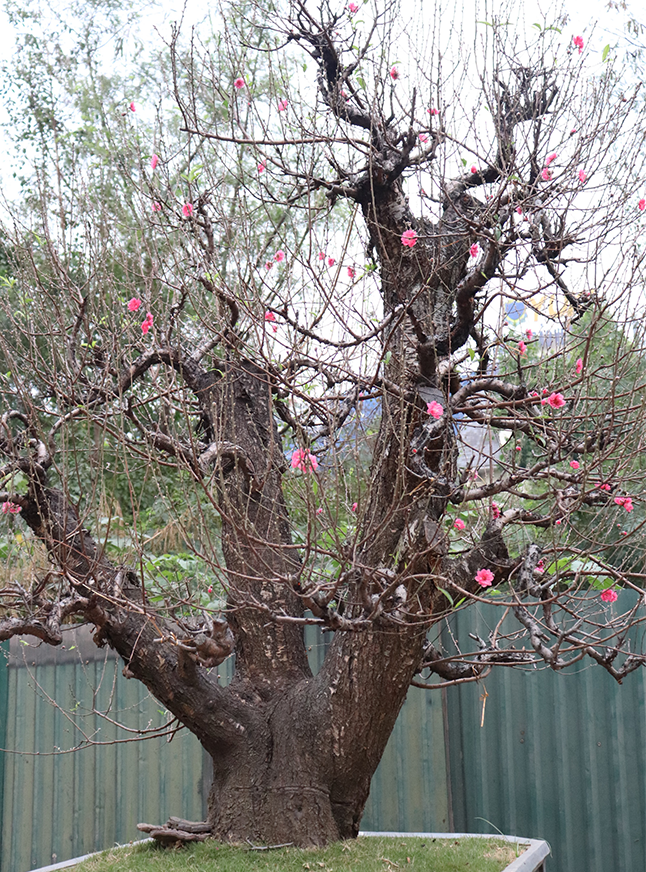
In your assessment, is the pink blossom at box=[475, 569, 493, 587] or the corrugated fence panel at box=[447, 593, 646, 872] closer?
the pink blossom at box=[475, 569, 493, 587]

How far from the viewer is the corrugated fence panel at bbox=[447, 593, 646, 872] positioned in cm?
394

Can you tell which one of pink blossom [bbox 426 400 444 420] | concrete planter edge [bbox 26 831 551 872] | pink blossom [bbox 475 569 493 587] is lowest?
concrete planter edge [bbox 26 831 551 872]

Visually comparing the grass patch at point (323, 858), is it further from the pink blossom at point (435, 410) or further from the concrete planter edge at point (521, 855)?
the pink blossom at point (435, 410)

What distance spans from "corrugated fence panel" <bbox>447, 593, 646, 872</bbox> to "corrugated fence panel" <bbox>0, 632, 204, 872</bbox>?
147 cm

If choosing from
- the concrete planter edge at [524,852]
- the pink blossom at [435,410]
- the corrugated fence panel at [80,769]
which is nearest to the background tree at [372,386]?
the pink blossom at [435,410]

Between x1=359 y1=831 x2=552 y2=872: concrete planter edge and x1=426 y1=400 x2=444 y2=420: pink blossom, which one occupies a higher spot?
x1=426 y1=400 x2=444 y2=420: pink blossom

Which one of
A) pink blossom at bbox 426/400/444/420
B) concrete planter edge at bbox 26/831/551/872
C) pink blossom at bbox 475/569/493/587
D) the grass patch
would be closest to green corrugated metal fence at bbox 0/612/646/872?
concrete planter edge at bbox 26/831/551/872

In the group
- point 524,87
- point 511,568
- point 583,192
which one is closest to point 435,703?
point 511,568

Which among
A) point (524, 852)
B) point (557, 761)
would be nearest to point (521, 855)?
point (524, 852)

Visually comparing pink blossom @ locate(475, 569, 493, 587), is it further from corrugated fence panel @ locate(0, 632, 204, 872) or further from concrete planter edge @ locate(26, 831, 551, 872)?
corrugated fence panel @ locate(0, 632, 204, 872)

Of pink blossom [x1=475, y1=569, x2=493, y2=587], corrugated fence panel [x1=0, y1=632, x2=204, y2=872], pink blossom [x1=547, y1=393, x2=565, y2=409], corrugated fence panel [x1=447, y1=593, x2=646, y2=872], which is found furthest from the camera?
corrugated fence panel [x1=0, y1=632, x2=204, y2=872]

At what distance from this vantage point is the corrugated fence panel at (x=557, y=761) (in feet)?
12.9

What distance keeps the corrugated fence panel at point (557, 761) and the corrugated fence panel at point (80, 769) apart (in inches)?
57.9

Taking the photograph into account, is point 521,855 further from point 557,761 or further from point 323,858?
point 557,761
